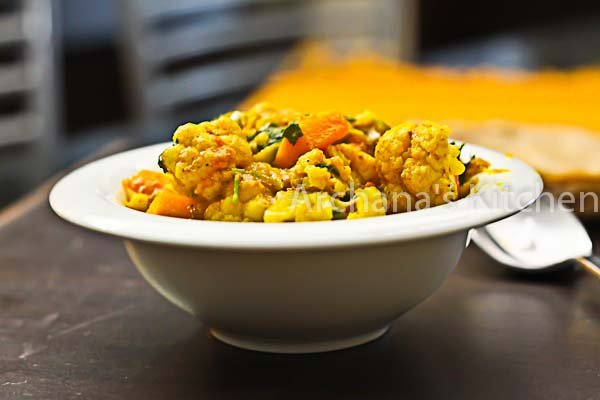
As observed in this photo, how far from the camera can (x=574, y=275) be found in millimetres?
1048

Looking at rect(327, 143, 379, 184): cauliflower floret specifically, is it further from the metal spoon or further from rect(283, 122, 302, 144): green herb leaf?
the metal spoon

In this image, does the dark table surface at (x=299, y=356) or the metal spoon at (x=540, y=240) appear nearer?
the dark table surface at (x=299, y=356)

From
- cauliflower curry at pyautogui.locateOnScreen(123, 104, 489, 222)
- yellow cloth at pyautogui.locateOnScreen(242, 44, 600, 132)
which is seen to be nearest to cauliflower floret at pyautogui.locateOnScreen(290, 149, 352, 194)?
cauliflower curry at pyautogui.locateOnScreen(123, 104, 489, 222)

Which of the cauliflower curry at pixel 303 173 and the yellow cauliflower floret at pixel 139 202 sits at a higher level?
the cauliflower curry at pixel 303 173

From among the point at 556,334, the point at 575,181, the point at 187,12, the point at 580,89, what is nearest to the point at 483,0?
the point at 187,12

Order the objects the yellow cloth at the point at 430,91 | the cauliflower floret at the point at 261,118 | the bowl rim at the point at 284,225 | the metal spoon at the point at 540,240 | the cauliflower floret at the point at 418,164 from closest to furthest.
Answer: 1. the bowl rim at the point at 284,225
2. the cauliflower floret at the point at 418,164
3. the cauliflower floret at the point at 261,118
4. the metal spoon at the point at 540,240
5. the yellow cloth at the point at 430,91

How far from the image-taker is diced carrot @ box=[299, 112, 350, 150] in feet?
2.80

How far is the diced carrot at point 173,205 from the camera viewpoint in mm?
809

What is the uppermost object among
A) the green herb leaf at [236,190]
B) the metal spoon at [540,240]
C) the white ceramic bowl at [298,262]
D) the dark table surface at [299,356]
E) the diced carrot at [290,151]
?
the diced carrot at [290,151]

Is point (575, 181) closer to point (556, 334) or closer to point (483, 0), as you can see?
point (556, 334)

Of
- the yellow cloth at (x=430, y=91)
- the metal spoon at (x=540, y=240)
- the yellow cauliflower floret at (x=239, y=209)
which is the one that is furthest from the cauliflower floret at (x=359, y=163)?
the yellow cloth at (x=430, y=91)

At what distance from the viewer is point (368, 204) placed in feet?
2.57

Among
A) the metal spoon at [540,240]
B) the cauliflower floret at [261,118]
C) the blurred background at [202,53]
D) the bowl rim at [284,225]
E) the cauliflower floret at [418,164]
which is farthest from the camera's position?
the blurred background at [202,53]

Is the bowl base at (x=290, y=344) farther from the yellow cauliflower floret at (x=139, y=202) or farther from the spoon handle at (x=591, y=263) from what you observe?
the spoon handle at (x=591, y=263)
